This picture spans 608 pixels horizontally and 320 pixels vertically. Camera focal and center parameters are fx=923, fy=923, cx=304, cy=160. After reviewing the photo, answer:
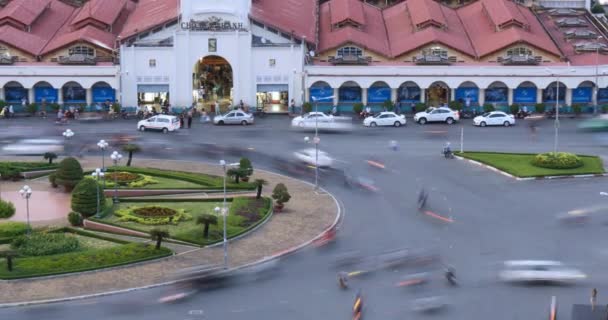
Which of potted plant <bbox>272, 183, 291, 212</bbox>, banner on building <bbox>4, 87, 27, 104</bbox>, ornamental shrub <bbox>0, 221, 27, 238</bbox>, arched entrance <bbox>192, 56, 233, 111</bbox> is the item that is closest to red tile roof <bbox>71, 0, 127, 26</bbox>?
banner on building <bbox>4, 87, 27, 104</bbox>

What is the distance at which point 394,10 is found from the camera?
3617 inches

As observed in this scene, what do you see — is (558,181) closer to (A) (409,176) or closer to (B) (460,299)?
(A) (409,176)

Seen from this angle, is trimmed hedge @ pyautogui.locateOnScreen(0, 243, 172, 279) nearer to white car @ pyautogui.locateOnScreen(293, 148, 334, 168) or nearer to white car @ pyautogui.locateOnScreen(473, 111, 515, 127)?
white car @ pyautogui.locateOnScreen(293, 148, 334, 168)

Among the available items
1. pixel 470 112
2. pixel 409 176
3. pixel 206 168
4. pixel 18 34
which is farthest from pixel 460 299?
pixel 18 34

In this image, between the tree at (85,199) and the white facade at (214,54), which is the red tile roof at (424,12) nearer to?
the white facade at (214,54)

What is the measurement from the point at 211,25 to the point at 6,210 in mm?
38965

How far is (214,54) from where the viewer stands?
3068 inches

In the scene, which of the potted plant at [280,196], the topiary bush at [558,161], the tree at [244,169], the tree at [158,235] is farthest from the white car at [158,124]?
the tree at [158,235]

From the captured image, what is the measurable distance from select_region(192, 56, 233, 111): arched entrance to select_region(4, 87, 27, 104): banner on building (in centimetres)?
1492

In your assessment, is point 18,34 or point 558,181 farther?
point 18,34

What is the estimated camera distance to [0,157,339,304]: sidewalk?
31906 mm

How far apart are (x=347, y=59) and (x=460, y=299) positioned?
5097 cm

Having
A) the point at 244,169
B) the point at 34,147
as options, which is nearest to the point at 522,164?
the point at 244,169

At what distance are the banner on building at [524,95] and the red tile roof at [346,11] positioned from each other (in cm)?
1549
